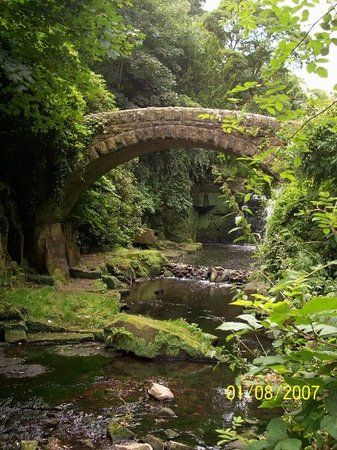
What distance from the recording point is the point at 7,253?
969 cm

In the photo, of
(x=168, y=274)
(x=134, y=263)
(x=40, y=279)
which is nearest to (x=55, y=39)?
(x=40, y=279)

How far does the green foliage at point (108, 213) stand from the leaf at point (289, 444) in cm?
1192

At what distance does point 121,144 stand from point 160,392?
22.3 feet

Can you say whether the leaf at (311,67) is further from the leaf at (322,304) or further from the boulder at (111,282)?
the boulder at (111,282)

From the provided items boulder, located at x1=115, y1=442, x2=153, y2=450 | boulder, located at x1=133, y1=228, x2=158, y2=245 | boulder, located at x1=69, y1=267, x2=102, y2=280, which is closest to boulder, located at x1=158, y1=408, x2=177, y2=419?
boulder, located at x1=115, y1=442, x2=153, y2=450

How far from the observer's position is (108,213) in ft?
47.2

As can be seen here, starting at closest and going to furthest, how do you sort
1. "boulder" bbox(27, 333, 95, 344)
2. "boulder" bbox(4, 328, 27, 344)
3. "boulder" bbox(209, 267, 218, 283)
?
"boulder" bbox(4, 328, 27, 344) → "boulder" bbox(27, 333, 95, 344) → "boulder" bbox(209, 267, 218, 283)

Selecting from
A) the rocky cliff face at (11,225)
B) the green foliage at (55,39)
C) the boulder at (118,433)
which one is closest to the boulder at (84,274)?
the rocky cliff face at (11,225)

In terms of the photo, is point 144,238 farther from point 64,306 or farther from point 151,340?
point 151,340

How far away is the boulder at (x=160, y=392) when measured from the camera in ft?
16.7

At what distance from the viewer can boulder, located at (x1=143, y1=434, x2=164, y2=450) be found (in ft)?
12.7

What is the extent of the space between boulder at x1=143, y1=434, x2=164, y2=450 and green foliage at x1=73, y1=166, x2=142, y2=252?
30.5 ft

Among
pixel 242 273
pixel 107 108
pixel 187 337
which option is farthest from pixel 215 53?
pixel 187 337

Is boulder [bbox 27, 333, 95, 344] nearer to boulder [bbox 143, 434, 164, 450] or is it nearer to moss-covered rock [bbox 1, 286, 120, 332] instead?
moss-covered rock [bbox 1, 286, 120, 332]
